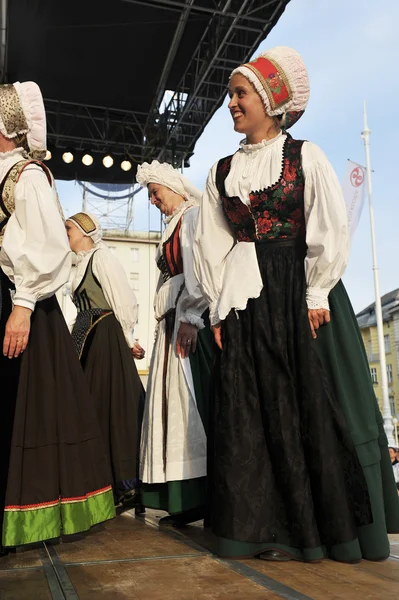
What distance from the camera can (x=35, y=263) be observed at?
6.05 ft

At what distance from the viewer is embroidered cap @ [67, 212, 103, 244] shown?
11.4 feet

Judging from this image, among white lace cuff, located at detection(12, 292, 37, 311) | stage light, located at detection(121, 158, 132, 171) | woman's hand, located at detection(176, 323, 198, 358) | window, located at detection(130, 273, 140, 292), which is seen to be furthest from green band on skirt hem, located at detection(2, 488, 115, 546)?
window, located at detection(130, 273, 140, 292)

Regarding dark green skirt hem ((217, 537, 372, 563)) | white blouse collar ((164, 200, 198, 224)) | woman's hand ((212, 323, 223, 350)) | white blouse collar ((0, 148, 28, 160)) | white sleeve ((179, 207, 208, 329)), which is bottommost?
dark green skirt hem ((217, 537, 372, 563))

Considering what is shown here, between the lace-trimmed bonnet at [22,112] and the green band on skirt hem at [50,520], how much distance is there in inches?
49.4

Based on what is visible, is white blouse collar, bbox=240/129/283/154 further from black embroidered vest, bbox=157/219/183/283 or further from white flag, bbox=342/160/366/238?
white flag, bbox=342/160/366/238

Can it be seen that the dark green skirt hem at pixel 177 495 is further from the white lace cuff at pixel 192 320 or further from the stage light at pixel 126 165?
the stage light at pixel 126 165

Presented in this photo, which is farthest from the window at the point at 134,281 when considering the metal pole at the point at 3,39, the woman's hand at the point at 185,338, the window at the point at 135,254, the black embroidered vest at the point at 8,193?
the black embroidered vest at the point at 8,193

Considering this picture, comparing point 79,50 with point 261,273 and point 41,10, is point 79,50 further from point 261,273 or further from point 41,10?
point 261,273

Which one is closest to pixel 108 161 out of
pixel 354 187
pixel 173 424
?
pixel 354 187

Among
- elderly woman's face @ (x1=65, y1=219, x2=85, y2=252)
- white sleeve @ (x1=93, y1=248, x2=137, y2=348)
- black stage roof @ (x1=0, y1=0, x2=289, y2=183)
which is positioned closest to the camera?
white sleeve @ (x1=93, y1=248, x2=137, y2=348)

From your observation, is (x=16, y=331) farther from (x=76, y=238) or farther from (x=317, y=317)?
(x=76, y=238)

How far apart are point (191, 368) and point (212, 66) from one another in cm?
616

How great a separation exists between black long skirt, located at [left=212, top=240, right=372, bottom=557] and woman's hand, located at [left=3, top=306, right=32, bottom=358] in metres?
0.65

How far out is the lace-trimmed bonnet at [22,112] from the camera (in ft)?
6.55
